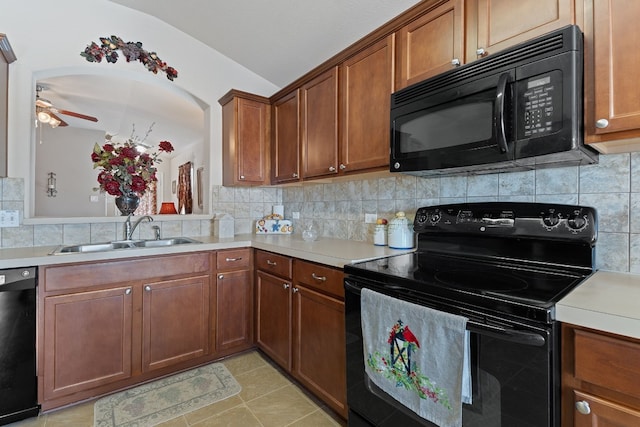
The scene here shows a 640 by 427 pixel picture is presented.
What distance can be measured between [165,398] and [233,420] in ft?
1.65

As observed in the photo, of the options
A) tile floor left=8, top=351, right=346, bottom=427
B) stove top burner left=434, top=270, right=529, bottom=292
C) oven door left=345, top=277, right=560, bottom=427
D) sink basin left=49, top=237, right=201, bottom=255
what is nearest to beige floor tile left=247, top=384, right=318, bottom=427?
tile floor left=8, top=351, right=346, bottom=427

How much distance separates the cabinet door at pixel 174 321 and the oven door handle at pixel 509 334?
182 cm

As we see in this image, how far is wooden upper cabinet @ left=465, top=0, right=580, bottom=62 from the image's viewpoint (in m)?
1.12

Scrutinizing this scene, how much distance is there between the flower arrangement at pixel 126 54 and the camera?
235cm

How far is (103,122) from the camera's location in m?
5.18

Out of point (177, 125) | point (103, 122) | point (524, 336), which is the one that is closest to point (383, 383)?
point (524, 336)

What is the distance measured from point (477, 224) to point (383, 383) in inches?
34.3

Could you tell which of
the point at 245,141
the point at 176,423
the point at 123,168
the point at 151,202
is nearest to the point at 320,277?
the point at 176,423

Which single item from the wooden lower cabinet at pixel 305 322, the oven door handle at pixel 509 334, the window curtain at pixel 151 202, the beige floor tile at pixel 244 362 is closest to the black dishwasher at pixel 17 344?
the beige floor tile at pixel 244 362

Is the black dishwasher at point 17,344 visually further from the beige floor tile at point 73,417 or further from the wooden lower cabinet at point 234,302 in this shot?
the wooden lower cabinet at point 234,302

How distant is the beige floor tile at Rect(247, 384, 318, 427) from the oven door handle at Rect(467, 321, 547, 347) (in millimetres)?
1221

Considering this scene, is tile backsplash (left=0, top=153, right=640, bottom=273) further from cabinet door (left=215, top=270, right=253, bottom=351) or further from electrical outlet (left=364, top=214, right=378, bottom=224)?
cabinet door (left=215, top=270, right=253, bottom=351)

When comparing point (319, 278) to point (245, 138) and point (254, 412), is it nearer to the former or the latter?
point (254, 412)

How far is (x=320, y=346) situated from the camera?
173cm
